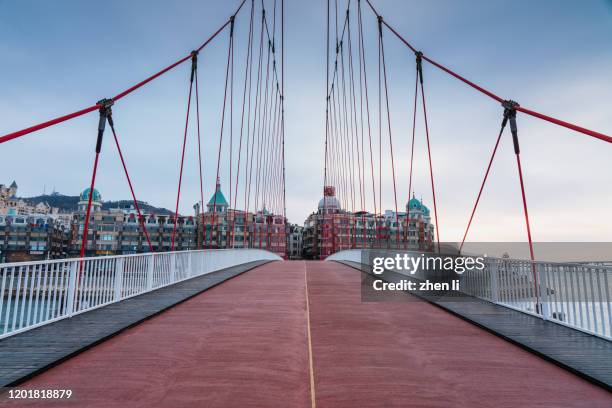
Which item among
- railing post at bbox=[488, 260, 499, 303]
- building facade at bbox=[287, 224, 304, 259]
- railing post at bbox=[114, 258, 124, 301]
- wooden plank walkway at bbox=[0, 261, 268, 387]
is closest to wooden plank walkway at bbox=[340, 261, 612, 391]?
railing post at bbox=[488, 260, 499, 303]

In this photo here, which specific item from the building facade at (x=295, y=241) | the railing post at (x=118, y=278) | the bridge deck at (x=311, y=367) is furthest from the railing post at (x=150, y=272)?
the building facade at (x=295, y=241)

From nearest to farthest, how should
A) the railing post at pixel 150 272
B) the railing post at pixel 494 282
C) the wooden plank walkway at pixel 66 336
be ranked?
the wooden plank walkway at pixel 66 336
the railing post at pixel 494 282
the railing post at pixel 150 272

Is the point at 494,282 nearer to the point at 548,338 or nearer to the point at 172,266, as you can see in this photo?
the point at 548,338

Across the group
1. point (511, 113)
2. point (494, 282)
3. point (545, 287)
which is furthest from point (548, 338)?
point (511, 113)

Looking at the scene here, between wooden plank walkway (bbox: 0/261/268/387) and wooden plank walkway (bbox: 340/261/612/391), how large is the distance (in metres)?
6.03

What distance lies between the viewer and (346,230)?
300ft

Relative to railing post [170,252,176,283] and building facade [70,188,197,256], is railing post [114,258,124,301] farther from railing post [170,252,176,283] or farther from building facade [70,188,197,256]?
building facade [70,188,197,256]

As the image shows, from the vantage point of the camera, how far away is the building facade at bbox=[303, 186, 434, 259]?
96312 mm

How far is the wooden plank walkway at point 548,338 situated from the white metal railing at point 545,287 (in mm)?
237

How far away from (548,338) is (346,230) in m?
86.2

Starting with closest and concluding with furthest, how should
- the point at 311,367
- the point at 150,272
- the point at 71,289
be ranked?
the point at 311,367, the point at 71,289, the point at 150,272

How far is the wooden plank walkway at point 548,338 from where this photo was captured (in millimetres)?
4305

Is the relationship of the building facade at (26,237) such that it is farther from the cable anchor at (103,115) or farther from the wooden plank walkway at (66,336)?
the wooden plank walkway at (66,336)

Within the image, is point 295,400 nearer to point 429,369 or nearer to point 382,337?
point 429,369
